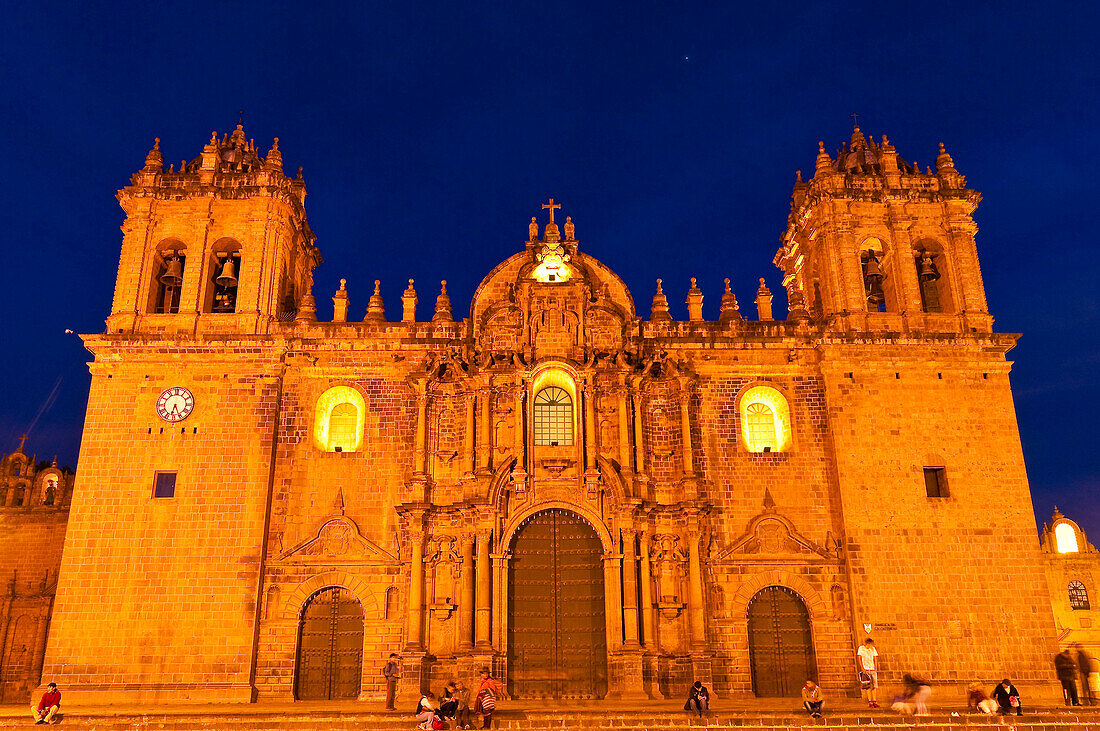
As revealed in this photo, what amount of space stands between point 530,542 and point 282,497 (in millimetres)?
7456

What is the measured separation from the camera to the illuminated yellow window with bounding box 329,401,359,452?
85.7ft

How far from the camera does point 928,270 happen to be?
27.2 metres

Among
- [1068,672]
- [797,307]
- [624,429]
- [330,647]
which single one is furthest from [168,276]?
[1068,672]

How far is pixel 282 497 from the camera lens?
2438 cm

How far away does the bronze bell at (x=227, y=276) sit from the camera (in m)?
26.5

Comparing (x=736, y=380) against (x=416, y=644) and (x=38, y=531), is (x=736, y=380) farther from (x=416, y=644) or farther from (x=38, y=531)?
(x=38, y=531)

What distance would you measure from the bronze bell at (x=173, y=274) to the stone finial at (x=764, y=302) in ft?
62.1

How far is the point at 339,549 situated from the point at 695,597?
1019 centimetres

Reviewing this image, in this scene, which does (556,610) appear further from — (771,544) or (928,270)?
(928,270)

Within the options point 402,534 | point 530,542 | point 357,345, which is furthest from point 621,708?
point 357,345

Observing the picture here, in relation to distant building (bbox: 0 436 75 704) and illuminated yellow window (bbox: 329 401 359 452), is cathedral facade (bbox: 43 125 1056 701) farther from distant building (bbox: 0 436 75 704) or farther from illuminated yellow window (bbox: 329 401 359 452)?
distant building (bbox: 0 436 75 704)

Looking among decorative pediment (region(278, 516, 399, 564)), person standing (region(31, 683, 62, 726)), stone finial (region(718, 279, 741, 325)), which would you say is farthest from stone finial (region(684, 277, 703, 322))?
person standing (region(31, 683, 62, 726))

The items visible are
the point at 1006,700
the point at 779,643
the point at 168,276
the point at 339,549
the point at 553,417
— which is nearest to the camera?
the point at 1006,700

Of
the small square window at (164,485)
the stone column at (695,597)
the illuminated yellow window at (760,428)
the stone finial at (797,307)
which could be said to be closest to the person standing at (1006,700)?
the stone column at (695,597)
